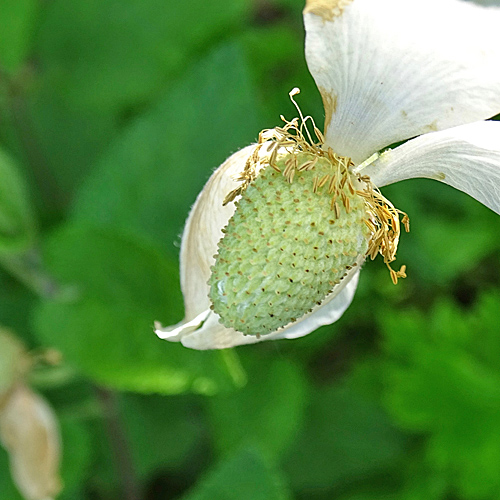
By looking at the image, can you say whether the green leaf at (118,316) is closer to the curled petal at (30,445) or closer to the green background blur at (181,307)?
the green background blur at (181,307)

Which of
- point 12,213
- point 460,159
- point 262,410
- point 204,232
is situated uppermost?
point 460,159

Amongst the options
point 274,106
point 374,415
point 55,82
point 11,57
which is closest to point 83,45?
point 55,82

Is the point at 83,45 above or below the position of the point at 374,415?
above

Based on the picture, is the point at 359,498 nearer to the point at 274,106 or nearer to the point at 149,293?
the point at 149,293

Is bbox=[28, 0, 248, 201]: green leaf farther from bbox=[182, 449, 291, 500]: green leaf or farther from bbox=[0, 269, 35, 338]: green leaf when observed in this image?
bbox=[182, 449, 291, 500]: green leaf

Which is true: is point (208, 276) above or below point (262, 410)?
above

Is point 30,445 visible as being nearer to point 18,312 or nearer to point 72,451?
point 72,451

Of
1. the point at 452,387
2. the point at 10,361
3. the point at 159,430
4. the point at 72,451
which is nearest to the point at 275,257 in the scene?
the point at 10,361
